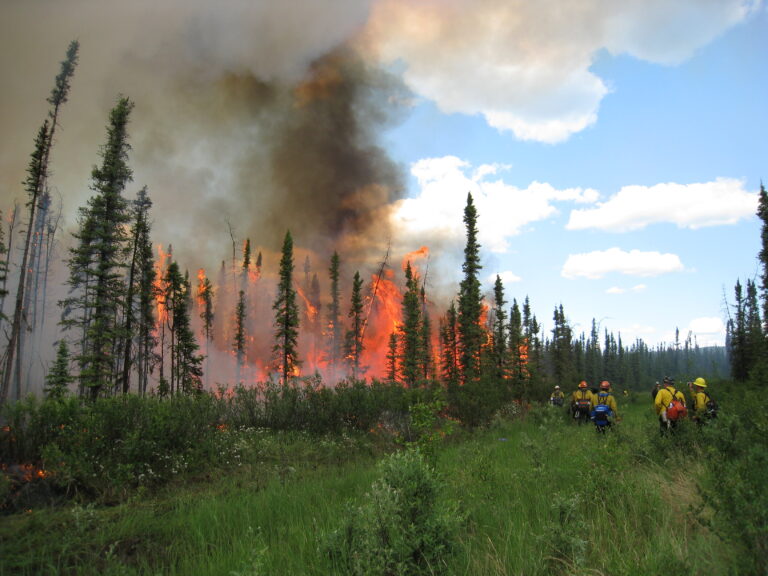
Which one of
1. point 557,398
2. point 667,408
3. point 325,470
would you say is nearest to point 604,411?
point 667,408

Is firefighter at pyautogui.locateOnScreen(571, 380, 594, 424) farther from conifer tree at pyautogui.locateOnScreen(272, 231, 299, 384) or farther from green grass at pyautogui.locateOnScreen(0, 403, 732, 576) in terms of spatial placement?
conifer tree at pyautogui.locateOnScreen(272, 231, 299, 384)

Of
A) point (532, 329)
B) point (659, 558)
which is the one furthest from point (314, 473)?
point (532, 329)

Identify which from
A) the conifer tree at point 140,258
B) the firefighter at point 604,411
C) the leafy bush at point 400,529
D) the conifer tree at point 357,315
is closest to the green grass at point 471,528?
the leafy bush at point 400,529

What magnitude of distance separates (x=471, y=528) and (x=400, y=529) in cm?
174

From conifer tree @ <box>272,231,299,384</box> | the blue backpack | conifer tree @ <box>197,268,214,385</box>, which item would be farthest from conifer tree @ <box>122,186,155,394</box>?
the blue backpack

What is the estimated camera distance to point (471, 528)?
462 centimetres

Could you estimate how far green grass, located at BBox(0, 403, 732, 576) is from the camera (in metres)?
3.40

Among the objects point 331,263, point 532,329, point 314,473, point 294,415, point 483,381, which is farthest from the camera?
point 532,329

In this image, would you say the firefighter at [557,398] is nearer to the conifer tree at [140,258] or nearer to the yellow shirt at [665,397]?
the yellow shirt at [665,397]

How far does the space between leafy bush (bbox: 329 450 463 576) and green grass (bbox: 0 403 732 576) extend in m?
0.17

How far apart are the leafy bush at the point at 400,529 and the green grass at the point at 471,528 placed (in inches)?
6.9

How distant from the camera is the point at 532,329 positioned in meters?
84.1

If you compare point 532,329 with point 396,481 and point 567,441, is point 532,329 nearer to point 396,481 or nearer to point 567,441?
point 567,441

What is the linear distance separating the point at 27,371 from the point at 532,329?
81.9m
